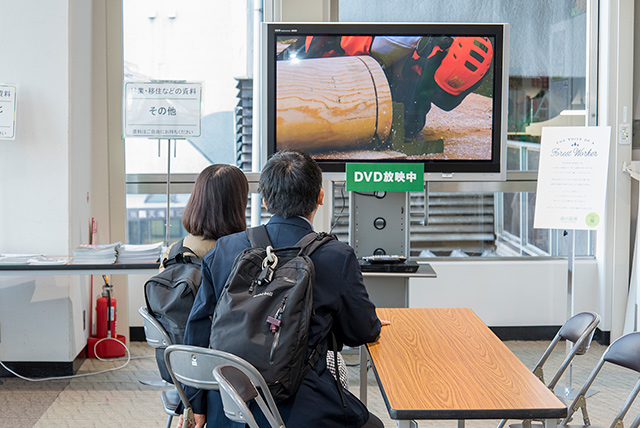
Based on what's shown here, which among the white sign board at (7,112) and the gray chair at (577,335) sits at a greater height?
the white sign board at (7,112)

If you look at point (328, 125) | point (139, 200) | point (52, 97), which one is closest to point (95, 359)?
point (139, 200)

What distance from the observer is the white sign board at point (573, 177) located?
13.7 feet

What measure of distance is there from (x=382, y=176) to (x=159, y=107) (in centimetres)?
151

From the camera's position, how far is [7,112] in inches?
157

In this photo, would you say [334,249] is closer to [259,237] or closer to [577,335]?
[259,237]

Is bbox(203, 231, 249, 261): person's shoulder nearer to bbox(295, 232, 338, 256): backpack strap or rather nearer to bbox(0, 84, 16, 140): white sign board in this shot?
bbox(295, 232, 338, 256): backpack strap

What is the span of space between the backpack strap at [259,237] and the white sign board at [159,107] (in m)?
2.47

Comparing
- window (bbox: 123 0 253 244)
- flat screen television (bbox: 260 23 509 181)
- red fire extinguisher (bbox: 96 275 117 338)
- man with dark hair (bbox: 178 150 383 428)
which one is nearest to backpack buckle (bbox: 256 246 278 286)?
man with dark hair (bbox: 178 150 383 428)

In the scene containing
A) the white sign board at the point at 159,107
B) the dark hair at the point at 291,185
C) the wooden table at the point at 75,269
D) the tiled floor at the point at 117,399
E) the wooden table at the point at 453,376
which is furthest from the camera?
the white sign board at the point at 159,107

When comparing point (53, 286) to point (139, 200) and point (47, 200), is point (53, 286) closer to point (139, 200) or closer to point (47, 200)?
point (47, 200)

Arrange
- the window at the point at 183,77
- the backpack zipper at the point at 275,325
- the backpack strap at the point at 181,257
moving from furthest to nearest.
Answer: the window at the point at 183,77, the backpack strap at the point at 181,257, the backpack zipper at the point at 275,325

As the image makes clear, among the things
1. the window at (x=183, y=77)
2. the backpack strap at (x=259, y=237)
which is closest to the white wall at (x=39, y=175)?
the window at (x=183, y=77)

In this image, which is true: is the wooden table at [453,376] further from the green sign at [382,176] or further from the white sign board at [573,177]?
the white sign board at [573,177]

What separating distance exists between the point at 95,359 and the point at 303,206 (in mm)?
3085
